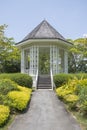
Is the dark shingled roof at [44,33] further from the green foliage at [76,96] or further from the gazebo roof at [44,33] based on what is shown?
the green foliage at [76,96]

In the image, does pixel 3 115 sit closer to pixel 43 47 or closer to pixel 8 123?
pixel 8 123

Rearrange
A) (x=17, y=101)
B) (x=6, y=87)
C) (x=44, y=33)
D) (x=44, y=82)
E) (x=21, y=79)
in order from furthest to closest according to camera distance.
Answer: (x=44, y=33) < (x=44, y=82) < (x=21, y=79) < (x=6, y=87) < (x=17, y=101)

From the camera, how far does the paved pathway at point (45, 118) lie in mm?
10919

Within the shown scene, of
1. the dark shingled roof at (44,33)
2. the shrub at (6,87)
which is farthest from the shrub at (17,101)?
the dark shingled roof at (44,33)

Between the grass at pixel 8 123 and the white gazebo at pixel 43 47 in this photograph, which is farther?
the white gazebo at pixel 43 47

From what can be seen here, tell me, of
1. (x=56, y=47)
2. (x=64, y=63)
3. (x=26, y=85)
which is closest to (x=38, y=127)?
(x=26, y=85)

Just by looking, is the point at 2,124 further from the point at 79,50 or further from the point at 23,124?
the point at 79,50

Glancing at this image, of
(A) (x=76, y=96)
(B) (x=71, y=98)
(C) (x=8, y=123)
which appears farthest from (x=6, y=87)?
(C) (x=8, y=123)

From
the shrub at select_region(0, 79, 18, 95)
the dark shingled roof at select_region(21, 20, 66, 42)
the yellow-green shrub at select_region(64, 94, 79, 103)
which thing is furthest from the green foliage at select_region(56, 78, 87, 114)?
the dark shingled roof at select_region(21, 20, 66, 42)

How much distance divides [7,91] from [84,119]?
202 inches

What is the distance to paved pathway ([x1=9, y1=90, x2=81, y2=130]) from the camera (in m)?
10.9

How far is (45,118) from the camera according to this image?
483 inches

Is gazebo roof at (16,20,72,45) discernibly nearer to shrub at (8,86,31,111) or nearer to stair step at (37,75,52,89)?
stair step at (37,75,52,89)

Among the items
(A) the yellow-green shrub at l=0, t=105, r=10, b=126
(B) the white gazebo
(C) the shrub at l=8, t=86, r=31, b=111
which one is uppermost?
(B) the white gazebo
